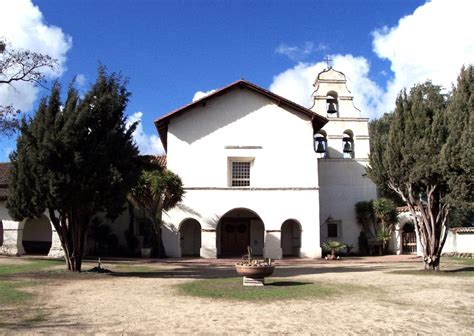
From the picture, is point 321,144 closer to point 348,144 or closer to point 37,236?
point 348,144

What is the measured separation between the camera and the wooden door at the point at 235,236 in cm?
2809

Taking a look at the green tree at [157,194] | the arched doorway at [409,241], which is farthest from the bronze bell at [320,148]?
the green tree at [157,194]

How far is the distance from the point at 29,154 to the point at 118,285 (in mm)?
5603

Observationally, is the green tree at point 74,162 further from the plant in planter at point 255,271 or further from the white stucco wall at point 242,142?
the white stucco wall at point 242,142

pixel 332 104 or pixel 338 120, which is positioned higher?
pixel 332 104

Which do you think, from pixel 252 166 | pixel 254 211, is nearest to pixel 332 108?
pixel 252 166

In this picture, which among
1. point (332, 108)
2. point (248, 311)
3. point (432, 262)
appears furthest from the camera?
point (332, 108)

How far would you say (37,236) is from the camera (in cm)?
2767

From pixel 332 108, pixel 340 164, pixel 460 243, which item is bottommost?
pixel 460 243

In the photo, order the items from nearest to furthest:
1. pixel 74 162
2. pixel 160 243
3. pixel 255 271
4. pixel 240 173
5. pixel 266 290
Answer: pixel 266 290, pixel 255 271, pixel 74 162, pixel 160 243, pixel 240 173

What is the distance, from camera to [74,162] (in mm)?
15391

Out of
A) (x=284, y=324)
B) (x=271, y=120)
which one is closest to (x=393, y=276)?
(x=284, y=324)

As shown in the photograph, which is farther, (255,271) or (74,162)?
(74,162)

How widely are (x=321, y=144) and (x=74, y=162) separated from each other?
18.5m
